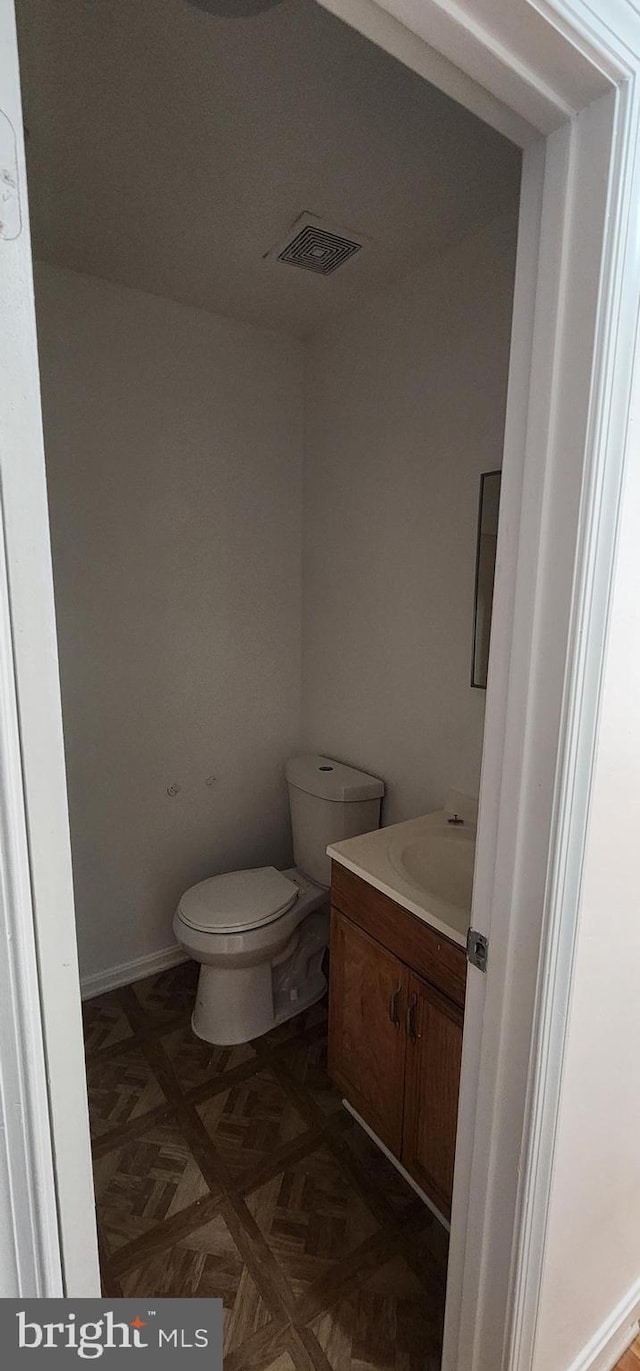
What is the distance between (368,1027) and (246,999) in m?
0.58

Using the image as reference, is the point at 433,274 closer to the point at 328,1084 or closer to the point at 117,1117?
the point at 328,1084

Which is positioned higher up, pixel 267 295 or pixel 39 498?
pixel 267 295

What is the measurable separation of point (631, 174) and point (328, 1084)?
6.89 feet

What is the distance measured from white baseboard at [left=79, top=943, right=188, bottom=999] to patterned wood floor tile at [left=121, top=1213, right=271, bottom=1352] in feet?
3.15

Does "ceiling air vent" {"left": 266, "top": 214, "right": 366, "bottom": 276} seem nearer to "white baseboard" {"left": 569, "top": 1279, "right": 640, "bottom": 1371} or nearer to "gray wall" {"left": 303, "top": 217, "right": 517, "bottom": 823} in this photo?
"gray wall" {"left": 303, "top": 217, "right": 517, "bottom": 823}

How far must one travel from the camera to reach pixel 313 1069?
184 cm

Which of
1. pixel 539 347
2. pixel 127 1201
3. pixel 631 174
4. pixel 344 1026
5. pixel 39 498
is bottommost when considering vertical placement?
pixel 127 1201

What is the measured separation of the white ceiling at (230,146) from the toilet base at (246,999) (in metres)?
2.12

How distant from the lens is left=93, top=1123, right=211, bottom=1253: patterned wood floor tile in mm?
1395

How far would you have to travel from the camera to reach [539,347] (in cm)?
73

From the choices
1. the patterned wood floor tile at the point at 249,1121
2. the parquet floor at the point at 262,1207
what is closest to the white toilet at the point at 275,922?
the parquet floor at the point at 262,1207

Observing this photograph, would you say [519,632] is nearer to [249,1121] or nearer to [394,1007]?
[394,1007]

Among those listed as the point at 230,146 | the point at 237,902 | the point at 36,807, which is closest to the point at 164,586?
the point at 237,902

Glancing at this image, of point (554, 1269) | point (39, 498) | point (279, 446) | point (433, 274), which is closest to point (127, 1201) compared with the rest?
point (554, 1269)
